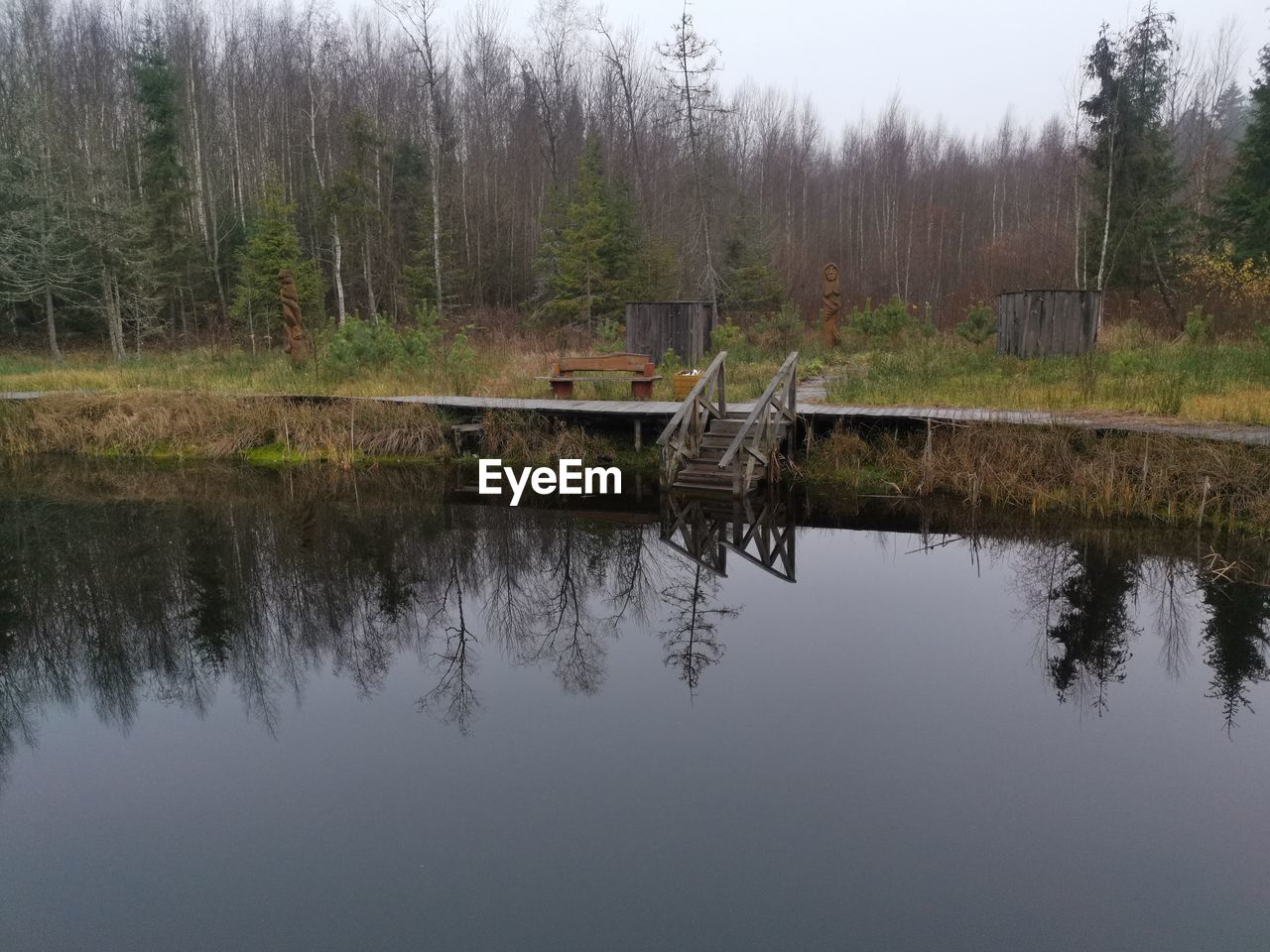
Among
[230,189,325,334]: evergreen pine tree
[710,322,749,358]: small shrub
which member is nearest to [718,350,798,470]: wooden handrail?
[710,322,749,358]: small shrub

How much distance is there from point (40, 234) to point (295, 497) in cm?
1657

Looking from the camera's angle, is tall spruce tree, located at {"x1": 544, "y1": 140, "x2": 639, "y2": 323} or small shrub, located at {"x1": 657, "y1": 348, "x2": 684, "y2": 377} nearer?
small shrub, located at {"x1": 657, "y1": 348, "x2": 684, "y2": 377}

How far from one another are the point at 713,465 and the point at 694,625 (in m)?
4.02

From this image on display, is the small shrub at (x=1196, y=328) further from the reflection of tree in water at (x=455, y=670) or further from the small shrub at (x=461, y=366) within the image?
the reflection of tree in water at (x=455, y=670)

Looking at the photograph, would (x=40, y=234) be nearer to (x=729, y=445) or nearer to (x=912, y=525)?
(x=729, y=445)

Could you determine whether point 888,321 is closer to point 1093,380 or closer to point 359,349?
point 1093,380

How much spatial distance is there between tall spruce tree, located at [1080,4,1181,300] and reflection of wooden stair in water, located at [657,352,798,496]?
13661 mm

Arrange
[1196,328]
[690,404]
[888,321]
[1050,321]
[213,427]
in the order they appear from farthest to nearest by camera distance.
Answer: [888,321] < [1196,328] < [213,427] < [1050,321] < [690,404]

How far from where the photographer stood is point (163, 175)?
2677 cm

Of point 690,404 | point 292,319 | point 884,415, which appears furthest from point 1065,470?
point 292,319

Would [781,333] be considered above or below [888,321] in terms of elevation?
below

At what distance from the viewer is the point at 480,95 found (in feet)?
129

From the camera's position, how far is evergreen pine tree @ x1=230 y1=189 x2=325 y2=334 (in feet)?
77.7

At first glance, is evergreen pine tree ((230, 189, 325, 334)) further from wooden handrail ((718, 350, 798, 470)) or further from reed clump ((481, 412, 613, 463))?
wooden handrail ((718, 350, 798, 470))
